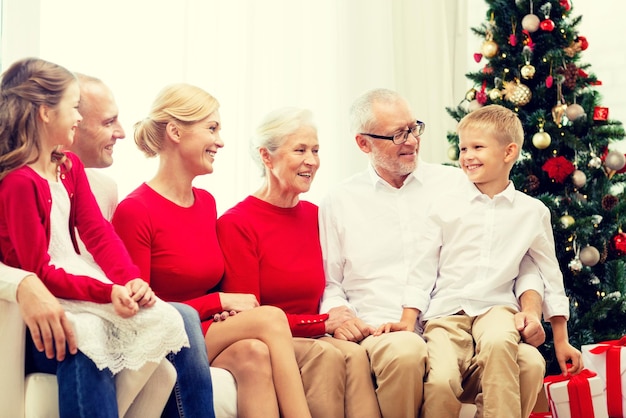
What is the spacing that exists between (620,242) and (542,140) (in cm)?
54

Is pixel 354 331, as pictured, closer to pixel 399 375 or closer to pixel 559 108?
pixel 399 375

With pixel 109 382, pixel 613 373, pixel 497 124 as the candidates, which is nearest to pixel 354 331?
pixel 497 124

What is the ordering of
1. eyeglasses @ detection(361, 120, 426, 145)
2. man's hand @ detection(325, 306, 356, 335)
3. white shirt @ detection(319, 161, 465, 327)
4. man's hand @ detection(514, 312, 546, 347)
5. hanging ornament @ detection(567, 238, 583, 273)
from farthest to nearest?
hanging ornament @ detection(567, 238, 583, 273), eyeglasses @ detection(361, 120, 426, 145), white shirt @ detection(319, 161, 465, 327), man's hand @ detection(325, 306, 356, 335), man's hand @ detection(514, 312, 546, 347)

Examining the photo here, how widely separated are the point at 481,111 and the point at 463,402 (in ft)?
3.11

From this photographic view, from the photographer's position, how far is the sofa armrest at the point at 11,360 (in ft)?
6.36

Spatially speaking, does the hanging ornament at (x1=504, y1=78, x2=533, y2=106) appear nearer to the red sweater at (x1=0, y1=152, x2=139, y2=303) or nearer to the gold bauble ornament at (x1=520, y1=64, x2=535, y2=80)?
the gold bauble ornament at (x1=520, y1=64, x2=535, y2=80)

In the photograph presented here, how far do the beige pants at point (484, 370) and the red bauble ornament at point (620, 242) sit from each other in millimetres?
1173

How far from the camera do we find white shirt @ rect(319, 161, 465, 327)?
9.26 feet

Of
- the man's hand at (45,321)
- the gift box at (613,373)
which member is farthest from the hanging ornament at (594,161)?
the man's hand at (45,321)

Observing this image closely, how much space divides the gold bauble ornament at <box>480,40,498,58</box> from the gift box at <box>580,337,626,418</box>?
1.37 meters

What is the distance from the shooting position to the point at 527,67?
3.66 m

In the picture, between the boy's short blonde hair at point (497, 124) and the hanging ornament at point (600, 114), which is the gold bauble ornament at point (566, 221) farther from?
the boy's short blonde hair at point (497, 124)

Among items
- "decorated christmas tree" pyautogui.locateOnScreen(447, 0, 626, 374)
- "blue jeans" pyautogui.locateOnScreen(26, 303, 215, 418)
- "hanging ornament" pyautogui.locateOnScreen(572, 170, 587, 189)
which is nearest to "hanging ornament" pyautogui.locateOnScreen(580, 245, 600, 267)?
"decorated christmas tree" pyautogui.locateOnScreen(447, 0, 626, 374)

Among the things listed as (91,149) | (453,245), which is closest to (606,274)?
(453,245)
